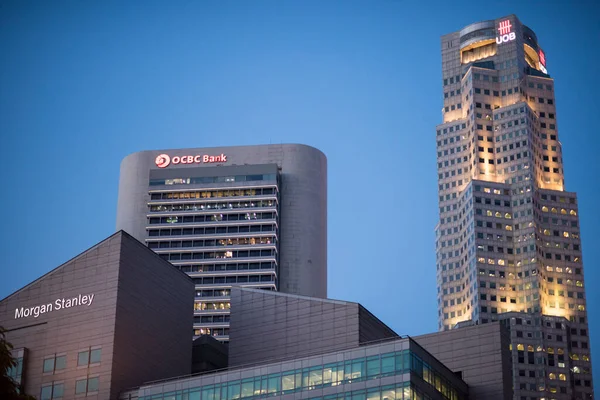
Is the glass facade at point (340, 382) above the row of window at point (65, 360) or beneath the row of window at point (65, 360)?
beneath

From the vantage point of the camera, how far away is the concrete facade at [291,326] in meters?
148

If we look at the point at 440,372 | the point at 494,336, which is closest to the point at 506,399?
the point at 494,336

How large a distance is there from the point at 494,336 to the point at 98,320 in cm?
5692

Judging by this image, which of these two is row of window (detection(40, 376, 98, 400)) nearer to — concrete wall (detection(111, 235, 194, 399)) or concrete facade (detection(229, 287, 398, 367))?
concrete wall (detection(111, 235, 194, 399))

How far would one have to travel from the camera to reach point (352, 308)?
14812cm

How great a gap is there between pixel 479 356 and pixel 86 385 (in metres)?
56.4

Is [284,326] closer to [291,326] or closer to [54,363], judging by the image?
[291,326]

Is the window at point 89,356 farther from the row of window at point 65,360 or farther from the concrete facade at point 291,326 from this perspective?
the concrete facade at point 291,326

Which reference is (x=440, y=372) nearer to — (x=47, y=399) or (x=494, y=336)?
(x=494, y=336)

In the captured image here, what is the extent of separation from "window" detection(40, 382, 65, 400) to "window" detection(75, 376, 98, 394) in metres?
2.43

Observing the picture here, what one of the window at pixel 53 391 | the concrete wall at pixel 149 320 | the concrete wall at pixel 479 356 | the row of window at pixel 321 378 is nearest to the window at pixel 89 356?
the concrete wall at pixel 149 320

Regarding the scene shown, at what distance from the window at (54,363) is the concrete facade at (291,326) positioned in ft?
84.3

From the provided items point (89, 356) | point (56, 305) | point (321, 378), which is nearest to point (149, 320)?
point (89, 356)

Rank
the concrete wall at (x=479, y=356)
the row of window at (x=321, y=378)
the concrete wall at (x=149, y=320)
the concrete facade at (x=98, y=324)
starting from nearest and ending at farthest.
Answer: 1. the row of window at (x=321, y=378)
2. the concrete facade at (x=98, y=324)
3. the concrete wall at (x=149, y=320)
4. the concrete wall at (x=479, y=356)
